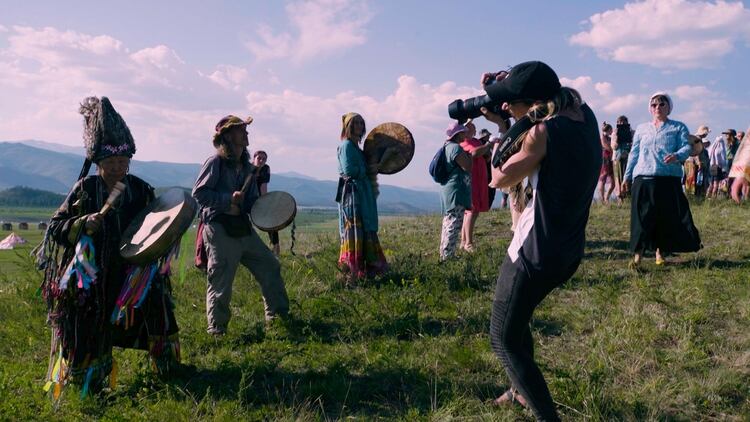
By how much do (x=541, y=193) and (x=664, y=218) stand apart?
4.28 metres

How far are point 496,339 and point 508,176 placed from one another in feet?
2.91

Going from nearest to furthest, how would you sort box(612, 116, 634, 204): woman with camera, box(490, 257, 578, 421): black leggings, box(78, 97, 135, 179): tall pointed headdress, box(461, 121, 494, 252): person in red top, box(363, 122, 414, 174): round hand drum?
box(490, 257, 578, 421): black leggings
box(78, 97, 135, 179): tall pointed headdress
box(363, 122, 414, 174): round hand drum
box(461, 121, 494, 252): person in red top
box(612, 116, 634, 204): woman with camera

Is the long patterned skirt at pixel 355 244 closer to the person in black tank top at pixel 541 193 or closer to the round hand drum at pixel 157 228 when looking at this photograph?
the round hand drum at pixel 157 228

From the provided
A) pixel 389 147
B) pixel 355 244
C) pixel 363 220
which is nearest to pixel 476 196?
pixel 389 147

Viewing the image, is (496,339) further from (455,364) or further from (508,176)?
(455,364)

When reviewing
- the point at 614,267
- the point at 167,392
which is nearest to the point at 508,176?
the point at 167,392

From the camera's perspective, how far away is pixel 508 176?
9.57 feet

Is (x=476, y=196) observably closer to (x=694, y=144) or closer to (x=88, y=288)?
(x=694, y=144)

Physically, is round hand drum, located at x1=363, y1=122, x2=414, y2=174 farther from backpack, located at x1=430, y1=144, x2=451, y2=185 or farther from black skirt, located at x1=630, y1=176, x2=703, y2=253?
black skirt, located at x1=630, y1=176, x2=703, y2=253

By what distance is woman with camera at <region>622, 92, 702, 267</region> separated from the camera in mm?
6277

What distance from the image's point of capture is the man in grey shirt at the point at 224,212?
16.5ft

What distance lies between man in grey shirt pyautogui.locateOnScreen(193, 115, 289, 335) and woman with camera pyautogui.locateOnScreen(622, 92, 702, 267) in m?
4.27

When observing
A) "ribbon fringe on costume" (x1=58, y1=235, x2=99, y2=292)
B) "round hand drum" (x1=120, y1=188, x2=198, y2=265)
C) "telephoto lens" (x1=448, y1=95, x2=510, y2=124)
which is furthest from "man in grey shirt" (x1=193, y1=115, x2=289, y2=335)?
"telephoto lens" (x1=448, y1=95, x2=510, y2=124)

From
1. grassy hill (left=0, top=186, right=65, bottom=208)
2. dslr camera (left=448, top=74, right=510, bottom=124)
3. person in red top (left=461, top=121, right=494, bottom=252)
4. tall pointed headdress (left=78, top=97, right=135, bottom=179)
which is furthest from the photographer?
grassy hill (left=0, top=186, right=65, bottom=208)
